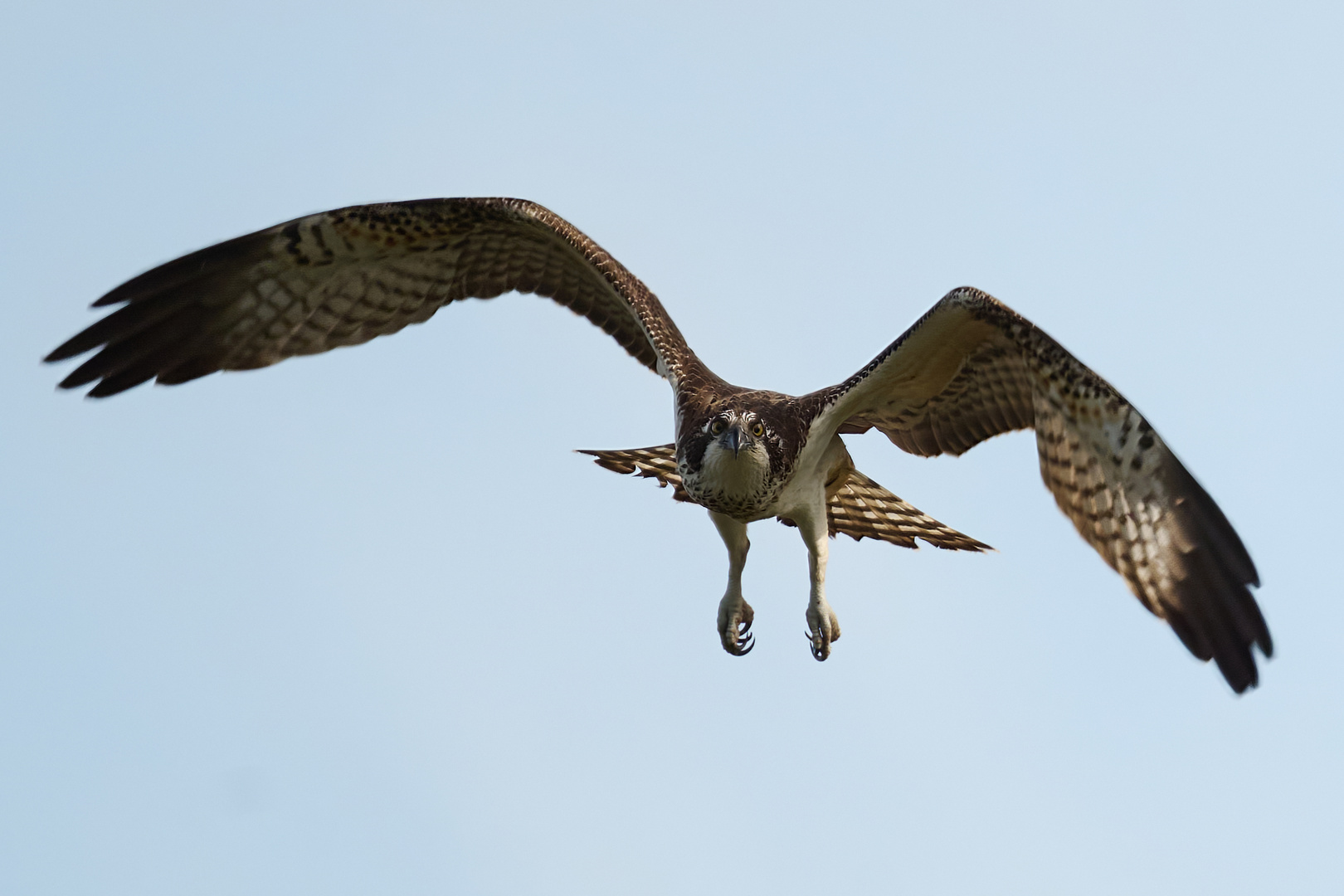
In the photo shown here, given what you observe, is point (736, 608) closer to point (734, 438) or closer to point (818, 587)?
point (818, 587)

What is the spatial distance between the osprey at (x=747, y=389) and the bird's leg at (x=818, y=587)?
11 millimetres

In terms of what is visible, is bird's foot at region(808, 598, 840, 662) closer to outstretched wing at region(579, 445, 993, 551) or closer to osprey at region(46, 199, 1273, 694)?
osprey at region(46, 199, 1273, 694)

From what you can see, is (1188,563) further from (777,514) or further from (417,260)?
(417,260)

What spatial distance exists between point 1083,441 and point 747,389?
204 centimetres

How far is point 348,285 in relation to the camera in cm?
937

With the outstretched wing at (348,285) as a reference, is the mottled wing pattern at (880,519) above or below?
below

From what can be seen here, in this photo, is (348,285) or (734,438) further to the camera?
(348,285)

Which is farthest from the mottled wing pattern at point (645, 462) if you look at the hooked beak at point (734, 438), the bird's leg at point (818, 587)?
the hooked beak at point (734, 438)

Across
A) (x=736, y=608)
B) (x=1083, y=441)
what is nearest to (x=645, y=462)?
(x=736, y=608)

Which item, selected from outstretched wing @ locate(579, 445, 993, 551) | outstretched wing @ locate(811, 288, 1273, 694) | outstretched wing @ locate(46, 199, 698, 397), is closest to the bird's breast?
outstretched wing @ locate(811, 288, 1273, 694)

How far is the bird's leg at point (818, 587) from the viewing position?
8.79m

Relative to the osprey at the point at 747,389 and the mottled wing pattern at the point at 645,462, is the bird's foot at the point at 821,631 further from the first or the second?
the mottled wing pattern at the point at 645,462

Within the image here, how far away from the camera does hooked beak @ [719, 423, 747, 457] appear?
7684 mm

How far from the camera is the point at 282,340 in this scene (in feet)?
30.5
